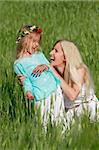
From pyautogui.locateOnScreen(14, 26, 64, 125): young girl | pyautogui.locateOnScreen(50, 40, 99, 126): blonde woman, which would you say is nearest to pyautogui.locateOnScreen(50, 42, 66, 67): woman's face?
pyautogui.locateOnScreen(50, 40, 99, 126): blonde woman

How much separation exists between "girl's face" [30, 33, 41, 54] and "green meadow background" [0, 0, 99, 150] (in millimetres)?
343

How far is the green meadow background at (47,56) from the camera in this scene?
4316 millimetres

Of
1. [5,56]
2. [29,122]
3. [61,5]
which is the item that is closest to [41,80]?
[29,122]

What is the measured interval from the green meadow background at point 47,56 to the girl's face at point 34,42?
343 mm

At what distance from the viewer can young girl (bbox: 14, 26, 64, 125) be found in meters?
4.88

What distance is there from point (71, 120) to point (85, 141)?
0.42 m

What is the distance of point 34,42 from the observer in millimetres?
5066

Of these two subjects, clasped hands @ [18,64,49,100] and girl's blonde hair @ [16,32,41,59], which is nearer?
clasped hands @ [18,64,49,100]

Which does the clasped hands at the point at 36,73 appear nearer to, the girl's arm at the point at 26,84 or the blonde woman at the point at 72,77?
the girl's arm at the point at 26,84

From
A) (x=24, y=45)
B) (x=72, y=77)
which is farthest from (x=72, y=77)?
(x=24, y=45)

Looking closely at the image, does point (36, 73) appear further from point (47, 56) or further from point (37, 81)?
point (47, 56)

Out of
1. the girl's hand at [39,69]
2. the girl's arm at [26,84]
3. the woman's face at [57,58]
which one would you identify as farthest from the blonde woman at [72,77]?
the girl's arm at [26,84]

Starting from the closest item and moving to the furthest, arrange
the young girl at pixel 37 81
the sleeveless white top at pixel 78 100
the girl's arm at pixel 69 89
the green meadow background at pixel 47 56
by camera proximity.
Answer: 1. the green meadow background at pixel 47 56
2. the young girl at pixel 37 81
3. the girl's arm at pixel 69 89
4. the sleeveless white top at pixel 78 100

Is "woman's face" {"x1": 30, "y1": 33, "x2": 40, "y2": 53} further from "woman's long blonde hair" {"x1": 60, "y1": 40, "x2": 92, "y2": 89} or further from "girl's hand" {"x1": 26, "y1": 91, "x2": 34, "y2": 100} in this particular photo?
"girl's hand" {"x1": 26, "y1": 91, "x2": 34, "y2": 100}
